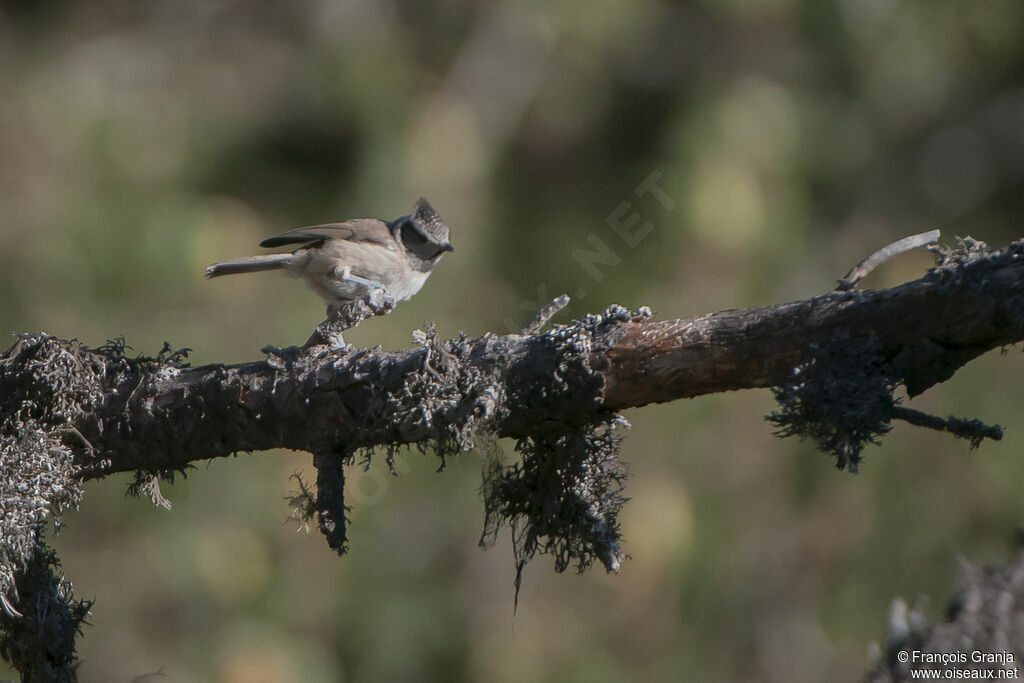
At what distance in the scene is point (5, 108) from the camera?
7621 millimetres

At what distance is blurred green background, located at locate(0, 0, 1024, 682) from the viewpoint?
6777 mm

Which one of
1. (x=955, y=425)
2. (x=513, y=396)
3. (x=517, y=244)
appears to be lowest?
(x=955, y=425)

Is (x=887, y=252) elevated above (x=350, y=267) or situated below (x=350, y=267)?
below

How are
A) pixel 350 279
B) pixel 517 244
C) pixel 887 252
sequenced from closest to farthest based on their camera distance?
pixel 887 252
pixel 350 279
pixel 517 244

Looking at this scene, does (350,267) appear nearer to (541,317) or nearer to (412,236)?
(412,236)

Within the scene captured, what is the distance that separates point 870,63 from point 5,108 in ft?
24.3

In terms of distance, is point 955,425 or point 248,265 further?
point 248,265

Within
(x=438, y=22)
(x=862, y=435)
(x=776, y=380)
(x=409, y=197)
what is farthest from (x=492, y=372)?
(x=438, y=22)

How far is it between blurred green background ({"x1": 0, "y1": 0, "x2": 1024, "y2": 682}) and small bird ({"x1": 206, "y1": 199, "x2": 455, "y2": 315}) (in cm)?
137

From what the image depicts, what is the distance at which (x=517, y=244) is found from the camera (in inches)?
341

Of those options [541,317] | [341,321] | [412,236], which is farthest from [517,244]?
[541,317]

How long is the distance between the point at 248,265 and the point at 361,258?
1.64 feet

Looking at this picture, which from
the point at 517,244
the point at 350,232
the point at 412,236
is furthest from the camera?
the point at 517,244

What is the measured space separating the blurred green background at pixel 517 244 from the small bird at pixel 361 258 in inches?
54.1
